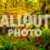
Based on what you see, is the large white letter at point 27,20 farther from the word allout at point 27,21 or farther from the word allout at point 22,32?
the word allout at point 22,32

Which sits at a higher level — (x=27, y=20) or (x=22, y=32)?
(x=27, y=20)

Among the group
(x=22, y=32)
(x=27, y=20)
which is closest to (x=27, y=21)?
(x=27, y=20)

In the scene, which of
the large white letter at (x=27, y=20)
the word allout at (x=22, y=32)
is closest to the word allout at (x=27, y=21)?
the large white letter at (x=27, y=20)

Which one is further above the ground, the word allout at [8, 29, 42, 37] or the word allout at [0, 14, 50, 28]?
the word allout at [0, 14, 50, 28]

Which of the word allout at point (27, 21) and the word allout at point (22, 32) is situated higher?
the word allout at point (27, 21)

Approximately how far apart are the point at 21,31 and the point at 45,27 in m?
0.47

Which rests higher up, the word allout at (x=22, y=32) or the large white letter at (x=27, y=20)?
the large white letter at (x=27, y=20)

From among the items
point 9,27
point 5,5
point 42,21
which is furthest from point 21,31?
point 5,5

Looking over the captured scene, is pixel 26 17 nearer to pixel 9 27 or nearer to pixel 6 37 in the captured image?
pixel 9 27

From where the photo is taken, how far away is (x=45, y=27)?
89.6 inches

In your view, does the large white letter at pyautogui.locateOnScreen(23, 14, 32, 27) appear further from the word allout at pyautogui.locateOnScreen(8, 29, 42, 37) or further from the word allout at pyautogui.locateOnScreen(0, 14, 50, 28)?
the word allout at pyautogui.locateOnScreen(8, 29, 42, 37)

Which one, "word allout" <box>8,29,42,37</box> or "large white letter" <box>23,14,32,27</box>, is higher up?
"large white letter" <box>23,14,32,27</box>

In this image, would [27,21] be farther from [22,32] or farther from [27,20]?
[22,32]

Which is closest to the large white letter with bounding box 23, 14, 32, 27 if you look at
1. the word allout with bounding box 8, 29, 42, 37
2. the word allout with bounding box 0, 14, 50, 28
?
the word allout with bounding box 0, 14, 50, 28
